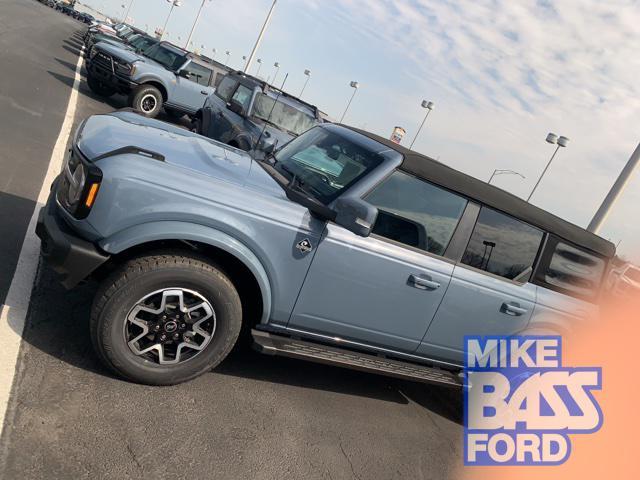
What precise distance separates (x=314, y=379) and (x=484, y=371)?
1.58 metres

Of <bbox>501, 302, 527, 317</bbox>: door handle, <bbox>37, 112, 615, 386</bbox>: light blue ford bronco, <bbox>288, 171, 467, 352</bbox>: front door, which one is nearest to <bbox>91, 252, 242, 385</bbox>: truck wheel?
<bbox>37, 112, 615, 386</bbox>: light blue ford bronco

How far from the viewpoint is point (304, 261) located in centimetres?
341

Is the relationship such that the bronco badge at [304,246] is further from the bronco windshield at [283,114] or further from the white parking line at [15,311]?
the bronco windshield at [283,114]

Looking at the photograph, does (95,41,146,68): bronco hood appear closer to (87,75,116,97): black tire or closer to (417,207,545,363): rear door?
(87,75,116,97): black tire

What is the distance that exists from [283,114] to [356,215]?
21.7 feet

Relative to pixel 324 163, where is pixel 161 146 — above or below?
below

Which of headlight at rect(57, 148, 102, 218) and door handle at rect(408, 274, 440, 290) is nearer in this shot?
headlight at rect(57, 148, 102, 218)

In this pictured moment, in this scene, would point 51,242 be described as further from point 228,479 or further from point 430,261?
point 430,261

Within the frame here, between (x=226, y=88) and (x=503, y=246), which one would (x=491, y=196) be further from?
(x=226, y=88)

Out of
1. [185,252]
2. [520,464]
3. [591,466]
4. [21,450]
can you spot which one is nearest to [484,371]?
[520,464]

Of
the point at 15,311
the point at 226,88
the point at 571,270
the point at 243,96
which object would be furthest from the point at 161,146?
the point at 226,88

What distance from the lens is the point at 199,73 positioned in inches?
546

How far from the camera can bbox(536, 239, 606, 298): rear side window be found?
452cm

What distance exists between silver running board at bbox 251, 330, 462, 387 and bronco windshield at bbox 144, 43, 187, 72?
11.5m
